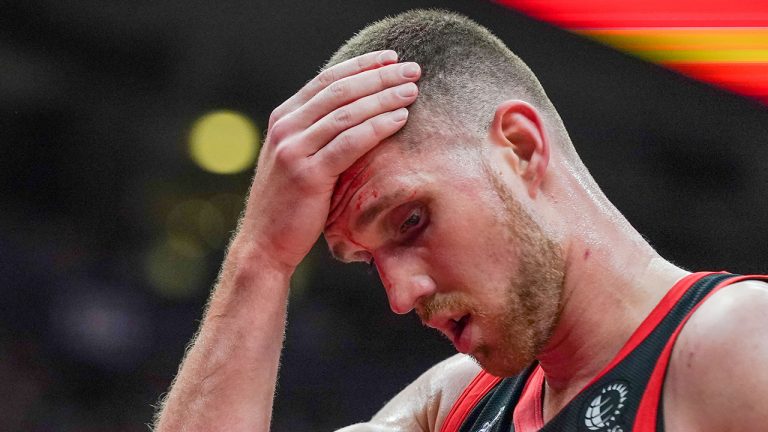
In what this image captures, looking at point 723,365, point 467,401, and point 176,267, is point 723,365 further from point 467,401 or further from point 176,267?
point 176,267

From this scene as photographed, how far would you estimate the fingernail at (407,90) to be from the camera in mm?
1974

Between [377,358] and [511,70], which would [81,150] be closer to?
[377,358]

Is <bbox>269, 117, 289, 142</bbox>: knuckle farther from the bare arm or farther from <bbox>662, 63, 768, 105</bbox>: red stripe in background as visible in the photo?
<bbox>662, 63, 768, 105</bbox>: red stripe in background

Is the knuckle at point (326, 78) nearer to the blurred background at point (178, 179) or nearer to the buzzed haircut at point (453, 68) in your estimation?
the buzzed haircut at point (453, 68)

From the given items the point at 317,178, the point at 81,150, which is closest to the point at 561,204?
the point at 317,178

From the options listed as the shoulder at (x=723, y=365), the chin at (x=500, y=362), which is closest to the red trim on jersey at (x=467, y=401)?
the chin at (x=500, y=362)

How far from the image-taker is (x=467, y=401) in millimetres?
2375

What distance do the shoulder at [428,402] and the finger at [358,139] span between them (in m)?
0.83

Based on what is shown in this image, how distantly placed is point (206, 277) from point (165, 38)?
1.73m

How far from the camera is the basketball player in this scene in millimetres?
1921

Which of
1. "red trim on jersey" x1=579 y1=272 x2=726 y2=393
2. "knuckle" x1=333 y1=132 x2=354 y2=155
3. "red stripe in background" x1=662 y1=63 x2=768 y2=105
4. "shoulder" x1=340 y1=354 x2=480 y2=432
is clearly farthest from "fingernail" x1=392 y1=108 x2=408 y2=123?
"red stripe in background" x1=662 y1=63 x2=768 y2=105

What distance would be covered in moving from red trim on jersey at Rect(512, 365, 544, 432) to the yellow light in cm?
444

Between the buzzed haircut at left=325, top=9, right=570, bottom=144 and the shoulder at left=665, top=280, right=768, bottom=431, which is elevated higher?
the buzzed haircut at left=325, top=9, right=570, bottom=144

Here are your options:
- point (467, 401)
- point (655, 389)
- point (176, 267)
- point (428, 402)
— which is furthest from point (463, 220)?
point (176, 267)
